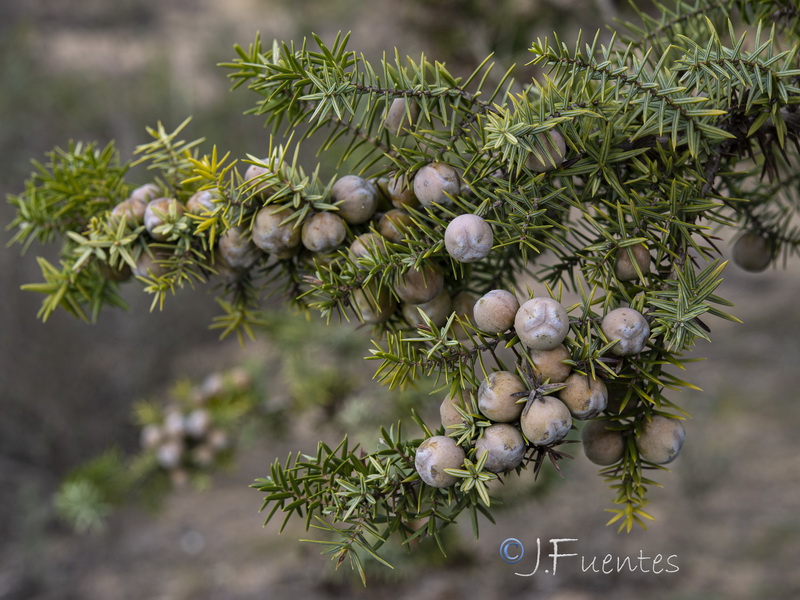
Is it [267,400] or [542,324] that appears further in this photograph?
[267,400]

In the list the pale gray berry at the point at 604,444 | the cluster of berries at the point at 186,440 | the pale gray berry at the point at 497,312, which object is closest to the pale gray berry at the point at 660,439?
the pale gray berry at the point at 604,444

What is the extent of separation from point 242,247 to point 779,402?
2667 mm

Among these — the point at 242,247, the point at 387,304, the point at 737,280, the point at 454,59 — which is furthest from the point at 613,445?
the point at 737,280

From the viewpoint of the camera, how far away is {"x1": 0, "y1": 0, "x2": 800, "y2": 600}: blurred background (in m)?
1.69

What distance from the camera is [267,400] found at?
1.37 m

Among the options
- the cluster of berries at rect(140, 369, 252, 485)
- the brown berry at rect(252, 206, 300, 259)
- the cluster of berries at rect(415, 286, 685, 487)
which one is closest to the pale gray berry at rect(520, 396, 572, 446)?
the cluster of berries at rect(415, 286, 685, 487)

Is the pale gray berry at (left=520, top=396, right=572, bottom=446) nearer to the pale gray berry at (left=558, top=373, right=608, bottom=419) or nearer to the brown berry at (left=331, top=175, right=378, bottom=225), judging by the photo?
the pale gray berry at (left=558, top=373, right=608, bottom=419)

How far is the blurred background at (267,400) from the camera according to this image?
169 cm

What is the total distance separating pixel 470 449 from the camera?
43 cm

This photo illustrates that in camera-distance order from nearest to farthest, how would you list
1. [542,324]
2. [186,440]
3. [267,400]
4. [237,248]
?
[542,324] → [237,248] → [186,440] → [267,400]

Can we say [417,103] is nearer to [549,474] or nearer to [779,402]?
[549,474]

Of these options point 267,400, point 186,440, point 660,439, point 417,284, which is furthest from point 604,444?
point 267,400

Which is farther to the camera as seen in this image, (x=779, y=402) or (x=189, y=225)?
(x=779, y=402)

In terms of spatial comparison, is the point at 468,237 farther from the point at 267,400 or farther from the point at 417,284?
the point at 267,400
